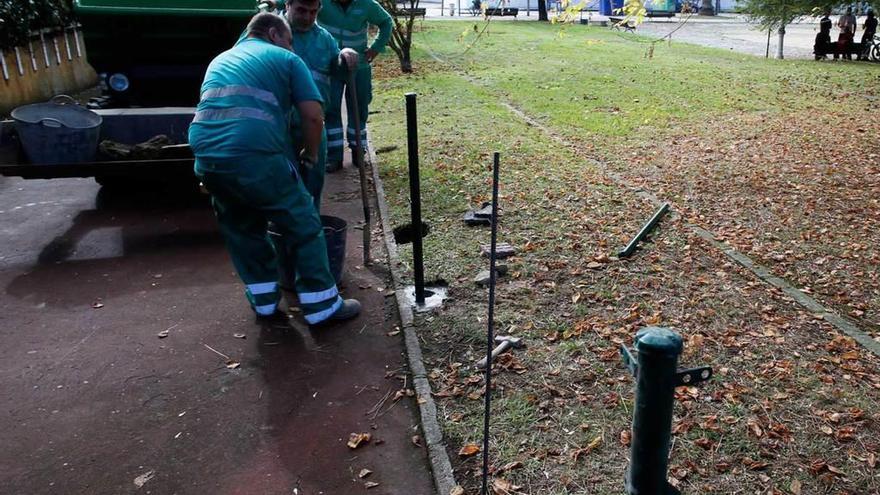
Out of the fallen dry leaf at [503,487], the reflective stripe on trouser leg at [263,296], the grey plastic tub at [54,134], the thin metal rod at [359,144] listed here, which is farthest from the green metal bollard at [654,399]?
the grey plastic tub at [54,134]

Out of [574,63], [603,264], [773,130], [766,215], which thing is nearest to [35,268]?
[603,264]

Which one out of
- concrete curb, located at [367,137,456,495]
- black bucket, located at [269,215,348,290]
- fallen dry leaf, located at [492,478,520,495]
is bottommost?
fallen dry leaf, located at [492,478,520,495]

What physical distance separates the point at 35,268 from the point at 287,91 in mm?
3074

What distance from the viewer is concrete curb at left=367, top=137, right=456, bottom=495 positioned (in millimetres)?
3299

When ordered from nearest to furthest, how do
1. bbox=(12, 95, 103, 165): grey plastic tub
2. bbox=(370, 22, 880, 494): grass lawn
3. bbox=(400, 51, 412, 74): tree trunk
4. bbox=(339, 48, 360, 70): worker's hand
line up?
bbox=(370, 22, 880, 494): grass lawn → bbox=(339, 48, 360, 70): worker's hand → bbox=(12, 95, 103, 165): grey plastic tub → bbox=(400, 51, 412, 74): tree trunk

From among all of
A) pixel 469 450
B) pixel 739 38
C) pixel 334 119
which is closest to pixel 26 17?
pixel 334 119

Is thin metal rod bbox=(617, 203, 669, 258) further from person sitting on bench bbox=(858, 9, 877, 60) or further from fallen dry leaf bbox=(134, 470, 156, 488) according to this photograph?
person sitting on bench bbox=(858, 9, 877, 60)

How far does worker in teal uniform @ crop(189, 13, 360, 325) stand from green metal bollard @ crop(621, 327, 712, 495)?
2.81 metres

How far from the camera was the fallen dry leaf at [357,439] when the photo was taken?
140 inches

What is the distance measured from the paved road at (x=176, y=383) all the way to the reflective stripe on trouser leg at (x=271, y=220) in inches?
13.8

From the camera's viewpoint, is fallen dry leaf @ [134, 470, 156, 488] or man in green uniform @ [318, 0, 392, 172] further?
man in green uniform @ [318, 0, 392, 172]

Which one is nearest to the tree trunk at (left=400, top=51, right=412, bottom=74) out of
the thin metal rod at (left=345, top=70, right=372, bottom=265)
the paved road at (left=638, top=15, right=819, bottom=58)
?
the paved road at (left=638, top=15, right=819, bottom=58)

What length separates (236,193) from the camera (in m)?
4.30

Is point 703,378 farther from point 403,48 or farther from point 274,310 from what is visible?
point 403,48
